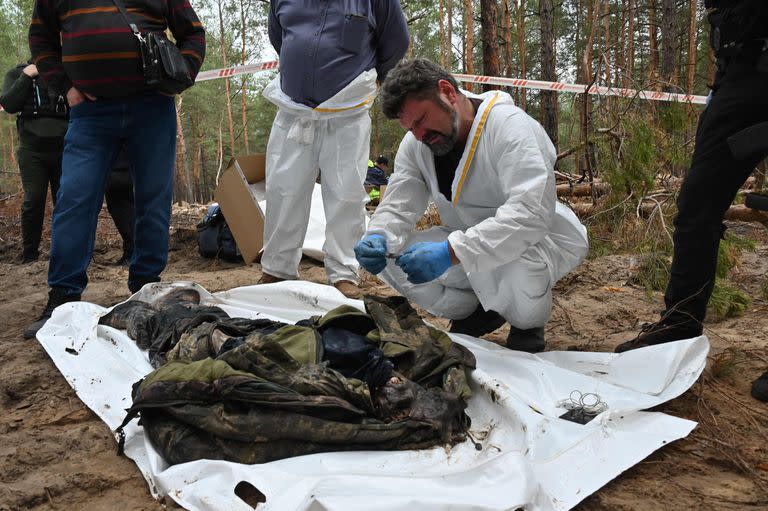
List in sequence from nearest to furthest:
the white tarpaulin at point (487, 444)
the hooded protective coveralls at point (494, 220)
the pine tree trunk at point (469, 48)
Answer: the white tarpaulin at point (487, 444) < the hooded protective coveralls at point (494, 220) < the pine tree trunk at point (469, 48)

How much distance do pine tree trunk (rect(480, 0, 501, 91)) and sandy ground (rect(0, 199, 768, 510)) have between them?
4299 millimetres

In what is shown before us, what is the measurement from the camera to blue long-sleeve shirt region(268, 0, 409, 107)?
2817 mm

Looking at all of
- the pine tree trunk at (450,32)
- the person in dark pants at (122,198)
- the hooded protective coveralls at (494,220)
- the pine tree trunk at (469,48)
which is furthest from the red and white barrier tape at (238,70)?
the pine tree trunk at (450,32)

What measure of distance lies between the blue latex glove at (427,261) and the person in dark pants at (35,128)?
3213mm

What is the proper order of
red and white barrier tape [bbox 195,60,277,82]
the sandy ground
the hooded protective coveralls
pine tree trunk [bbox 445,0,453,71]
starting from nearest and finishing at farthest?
the sandy ground → the hooded protective coveralls → red and white barrier tape [bbox 195,60,277,82] → pine tree trunk [bbox 445,0,453,71]

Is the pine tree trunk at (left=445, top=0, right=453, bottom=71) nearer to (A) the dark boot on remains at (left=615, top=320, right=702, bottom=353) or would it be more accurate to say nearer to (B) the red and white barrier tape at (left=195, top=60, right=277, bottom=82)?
(B) the red and white barrier tape at (left=195, top=60, right=277, bottom=82)

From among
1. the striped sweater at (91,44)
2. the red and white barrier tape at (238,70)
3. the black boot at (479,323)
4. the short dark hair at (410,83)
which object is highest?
the red and white barrier tape at (238,70)

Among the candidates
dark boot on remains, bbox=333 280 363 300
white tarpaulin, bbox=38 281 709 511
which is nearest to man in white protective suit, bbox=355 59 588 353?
white tarpaulin, bbox=38 281 709 511

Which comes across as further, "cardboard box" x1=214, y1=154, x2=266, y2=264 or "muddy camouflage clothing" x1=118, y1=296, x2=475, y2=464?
"cardboard box" x1=214, y1=154, x2=266, y2=264

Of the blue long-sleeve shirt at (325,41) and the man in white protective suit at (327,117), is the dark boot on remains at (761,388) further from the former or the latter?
the blue long-sleeve shirt at (325,41)

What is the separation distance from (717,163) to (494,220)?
724 mm

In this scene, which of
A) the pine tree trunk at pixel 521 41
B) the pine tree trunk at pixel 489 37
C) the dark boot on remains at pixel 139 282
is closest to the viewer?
the dark boot on remains at pixel 139 282

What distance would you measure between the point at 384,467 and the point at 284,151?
2025 millimetres

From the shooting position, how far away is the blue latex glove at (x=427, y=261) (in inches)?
74.4
